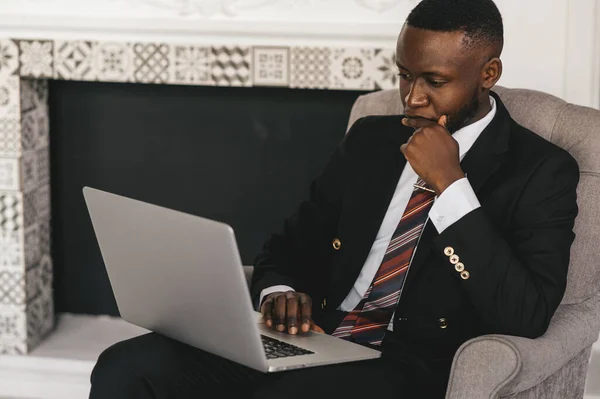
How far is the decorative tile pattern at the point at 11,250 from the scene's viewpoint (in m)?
2.68

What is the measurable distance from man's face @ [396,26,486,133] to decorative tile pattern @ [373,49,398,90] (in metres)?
0.74

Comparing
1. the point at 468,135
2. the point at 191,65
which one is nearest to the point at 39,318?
the point at 191,65

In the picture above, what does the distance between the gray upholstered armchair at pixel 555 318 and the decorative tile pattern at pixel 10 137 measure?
1.04 metres

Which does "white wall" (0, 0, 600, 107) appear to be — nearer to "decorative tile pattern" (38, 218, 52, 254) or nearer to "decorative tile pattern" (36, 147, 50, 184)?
"decorative tile pattern" (36, 147, 50, 184)

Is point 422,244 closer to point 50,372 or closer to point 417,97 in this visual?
point 417,97

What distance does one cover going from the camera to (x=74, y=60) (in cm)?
261

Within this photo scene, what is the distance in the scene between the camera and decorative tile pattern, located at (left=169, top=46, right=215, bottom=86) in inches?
100

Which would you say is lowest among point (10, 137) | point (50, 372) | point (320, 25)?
point (50, 372)

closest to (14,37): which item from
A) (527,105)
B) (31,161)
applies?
(31,161)

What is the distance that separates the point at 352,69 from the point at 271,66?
223mm

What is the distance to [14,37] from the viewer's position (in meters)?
2.61

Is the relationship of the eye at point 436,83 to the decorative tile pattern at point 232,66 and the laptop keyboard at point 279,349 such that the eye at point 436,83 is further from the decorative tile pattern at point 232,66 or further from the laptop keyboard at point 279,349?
the decorative tile pattern at point 232,66

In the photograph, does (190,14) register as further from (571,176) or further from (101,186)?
(571,176)

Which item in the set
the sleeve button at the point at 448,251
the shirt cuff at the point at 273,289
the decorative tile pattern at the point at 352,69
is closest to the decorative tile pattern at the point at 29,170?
the decorative tile pattern at the point at 352,69
